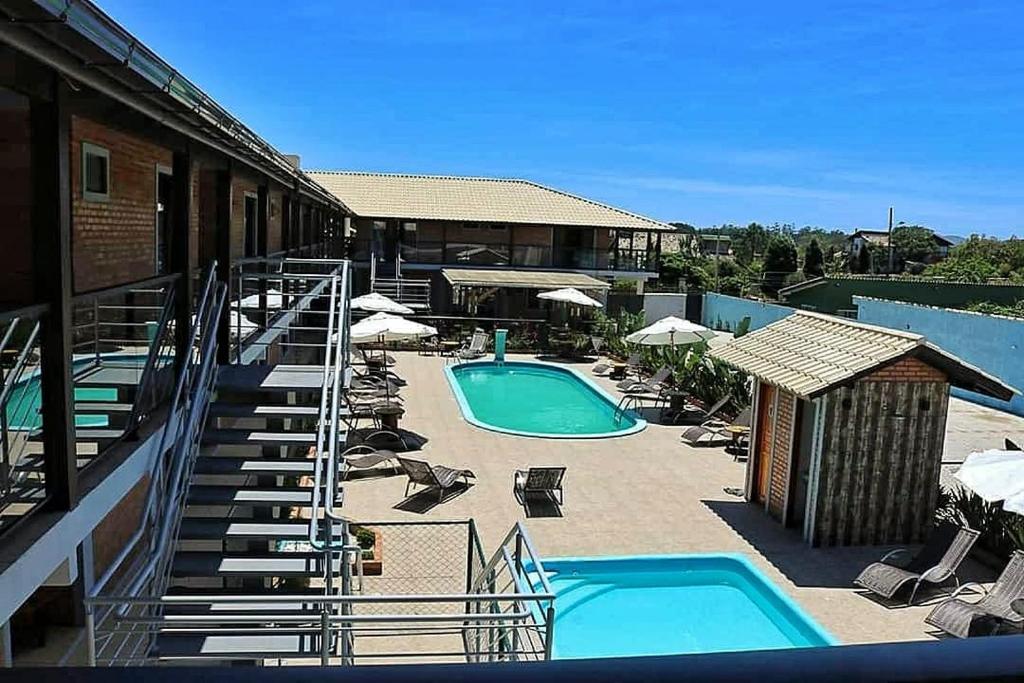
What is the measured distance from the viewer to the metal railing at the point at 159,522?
6031 millimetres

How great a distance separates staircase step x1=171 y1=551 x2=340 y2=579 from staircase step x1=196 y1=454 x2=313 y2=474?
30.7 inches

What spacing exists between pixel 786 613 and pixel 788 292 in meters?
36.7

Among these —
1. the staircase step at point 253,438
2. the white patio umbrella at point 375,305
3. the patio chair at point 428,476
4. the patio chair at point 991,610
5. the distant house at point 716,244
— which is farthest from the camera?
the distant house at point 716,244

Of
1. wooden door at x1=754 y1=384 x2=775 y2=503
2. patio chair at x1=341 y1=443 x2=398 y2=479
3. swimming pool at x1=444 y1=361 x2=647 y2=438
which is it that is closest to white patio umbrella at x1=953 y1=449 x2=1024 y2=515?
wooden door at x1=754 y1=384 x2=775 y2=503

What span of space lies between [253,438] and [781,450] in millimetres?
8619

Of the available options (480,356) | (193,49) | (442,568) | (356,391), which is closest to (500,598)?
(442,568)

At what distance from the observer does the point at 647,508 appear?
46.2 ft

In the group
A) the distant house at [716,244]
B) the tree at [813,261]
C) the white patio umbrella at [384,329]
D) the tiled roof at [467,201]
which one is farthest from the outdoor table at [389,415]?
the tree at [813,261]

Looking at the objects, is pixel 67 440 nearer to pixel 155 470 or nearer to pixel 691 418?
pixel 155 470

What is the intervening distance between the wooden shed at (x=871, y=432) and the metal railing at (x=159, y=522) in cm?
802

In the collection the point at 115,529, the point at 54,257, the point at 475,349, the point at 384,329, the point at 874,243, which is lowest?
the point at 475,349

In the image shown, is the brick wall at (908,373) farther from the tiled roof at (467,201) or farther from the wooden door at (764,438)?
the tiled roof at (467,201)

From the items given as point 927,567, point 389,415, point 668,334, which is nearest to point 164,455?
point 927,567

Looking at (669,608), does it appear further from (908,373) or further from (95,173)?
(95,173)
